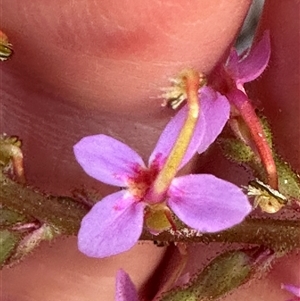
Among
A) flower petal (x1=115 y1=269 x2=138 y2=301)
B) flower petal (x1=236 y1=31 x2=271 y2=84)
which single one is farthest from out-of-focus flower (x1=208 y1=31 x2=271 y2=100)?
flower petal (x1=115 y1=269 x2=138 y2=301)

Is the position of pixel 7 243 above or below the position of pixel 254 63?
below

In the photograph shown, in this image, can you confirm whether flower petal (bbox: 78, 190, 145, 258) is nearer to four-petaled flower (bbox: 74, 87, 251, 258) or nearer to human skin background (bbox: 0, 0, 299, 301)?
four-petaled flower (bbox: 74, 87, 251, 258)

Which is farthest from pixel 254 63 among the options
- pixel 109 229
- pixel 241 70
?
pixel 109 229

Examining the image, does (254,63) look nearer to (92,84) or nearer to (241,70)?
(241,70)

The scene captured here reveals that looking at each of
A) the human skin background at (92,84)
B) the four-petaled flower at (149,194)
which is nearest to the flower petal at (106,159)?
the four-petaled flower at (149,194)

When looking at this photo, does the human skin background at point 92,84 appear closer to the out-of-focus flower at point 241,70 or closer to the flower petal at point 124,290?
the out-of-focus flower at point 241,70
